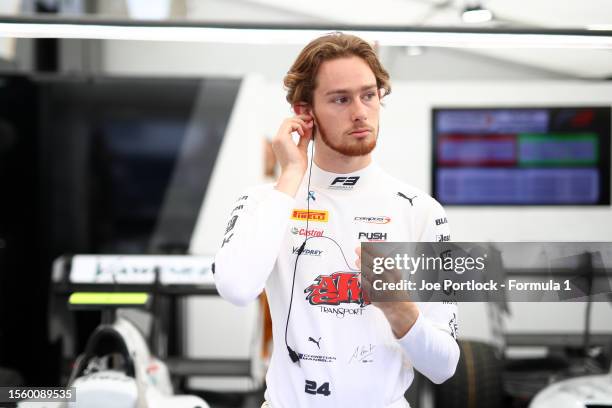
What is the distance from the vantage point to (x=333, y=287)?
1183 mm

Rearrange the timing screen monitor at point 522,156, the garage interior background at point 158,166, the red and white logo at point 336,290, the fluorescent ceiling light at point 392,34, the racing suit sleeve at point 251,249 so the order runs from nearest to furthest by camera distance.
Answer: the racing suit sleeve at point 251,249, the red and white logo at point 336,290, the fluorescent ceiling light at point 392,34, the timing screen monitor at point 522,156, the garage interior background at point 158,166

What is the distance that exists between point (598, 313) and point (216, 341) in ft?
7.83

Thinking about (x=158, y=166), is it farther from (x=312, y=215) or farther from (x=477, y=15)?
(x=312, y=215)

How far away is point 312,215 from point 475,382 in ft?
5.53

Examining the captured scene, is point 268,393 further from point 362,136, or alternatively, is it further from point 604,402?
point 604,402

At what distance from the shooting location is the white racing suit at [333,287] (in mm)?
1088

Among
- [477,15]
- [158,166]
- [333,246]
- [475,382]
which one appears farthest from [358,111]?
[158,166]

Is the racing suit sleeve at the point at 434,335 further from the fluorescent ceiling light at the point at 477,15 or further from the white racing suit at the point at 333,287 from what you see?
the fluorescent ceiling light at the point at 477,15

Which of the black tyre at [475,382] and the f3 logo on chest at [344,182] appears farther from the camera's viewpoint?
the black tyre at [475,382]

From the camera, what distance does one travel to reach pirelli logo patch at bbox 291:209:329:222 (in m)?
1.23

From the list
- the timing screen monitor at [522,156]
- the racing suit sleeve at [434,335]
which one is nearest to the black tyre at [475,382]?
the timing screen monitor at [522,156]

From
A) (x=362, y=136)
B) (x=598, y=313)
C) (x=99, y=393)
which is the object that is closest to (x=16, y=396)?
(x=99, y=393)


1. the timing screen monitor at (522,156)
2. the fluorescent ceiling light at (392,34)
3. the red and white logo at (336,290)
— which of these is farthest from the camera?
the timing screen monitor at (522,156)

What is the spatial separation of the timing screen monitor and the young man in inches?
22.6
